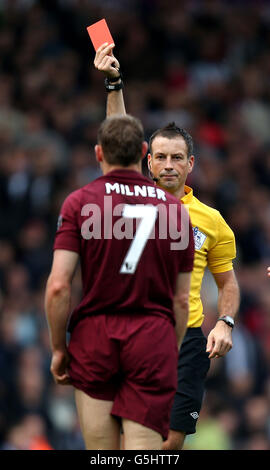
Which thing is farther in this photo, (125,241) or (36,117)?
(36,117)

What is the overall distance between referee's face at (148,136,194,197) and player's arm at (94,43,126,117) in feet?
1.32

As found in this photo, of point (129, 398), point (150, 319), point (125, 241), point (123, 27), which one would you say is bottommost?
point (129, 398)

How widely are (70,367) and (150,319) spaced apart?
0.48 m

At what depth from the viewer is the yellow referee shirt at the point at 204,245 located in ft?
20.5

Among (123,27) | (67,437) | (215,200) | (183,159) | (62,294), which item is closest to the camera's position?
(62,294)

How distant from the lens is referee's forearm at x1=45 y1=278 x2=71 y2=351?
4.82 m

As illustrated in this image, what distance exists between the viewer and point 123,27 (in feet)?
47.4

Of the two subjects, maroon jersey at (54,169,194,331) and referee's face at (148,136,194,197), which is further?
referee's face at (148,136,194,197)

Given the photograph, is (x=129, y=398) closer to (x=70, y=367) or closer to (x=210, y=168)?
(x=70, y=367)

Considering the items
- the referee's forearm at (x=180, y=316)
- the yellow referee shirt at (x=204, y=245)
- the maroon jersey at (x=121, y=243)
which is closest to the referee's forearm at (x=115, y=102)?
the yellow referee shirt at (x=204, y=245)

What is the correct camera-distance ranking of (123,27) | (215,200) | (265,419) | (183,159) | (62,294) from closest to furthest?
(62,294) < (183,159) < (265,419) < (215,200) < (123,27)

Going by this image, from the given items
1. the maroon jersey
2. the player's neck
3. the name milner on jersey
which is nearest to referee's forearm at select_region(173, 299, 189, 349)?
the maroon jersey

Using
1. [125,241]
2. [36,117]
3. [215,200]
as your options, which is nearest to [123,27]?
[36,117]

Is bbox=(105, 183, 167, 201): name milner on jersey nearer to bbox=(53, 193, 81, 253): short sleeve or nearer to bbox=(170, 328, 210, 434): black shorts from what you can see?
bbox=(53, 193, 81, 253): short sleeve
